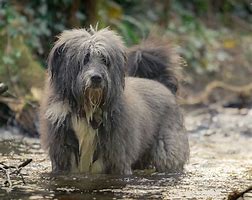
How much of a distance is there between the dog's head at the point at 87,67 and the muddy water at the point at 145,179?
0.82 metres

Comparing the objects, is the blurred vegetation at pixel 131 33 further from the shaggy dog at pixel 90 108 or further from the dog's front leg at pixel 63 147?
the dog's front leg at pixel 63 147

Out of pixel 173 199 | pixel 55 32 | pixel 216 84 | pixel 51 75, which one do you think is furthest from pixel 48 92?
pixel 216 84

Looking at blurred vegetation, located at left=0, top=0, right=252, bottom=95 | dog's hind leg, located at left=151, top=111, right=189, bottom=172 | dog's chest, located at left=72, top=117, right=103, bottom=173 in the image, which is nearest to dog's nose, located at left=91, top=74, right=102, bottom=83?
dog's chest, located at left=72, top=117, right=103, bottom=173

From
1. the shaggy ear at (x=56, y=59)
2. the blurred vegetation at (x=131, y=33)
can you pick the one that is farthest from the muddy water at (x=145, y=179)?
the blurred vegetation at (x=131, y=33)

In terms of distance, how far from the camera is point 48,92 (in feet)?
26.6

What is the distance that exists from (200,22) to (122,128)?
44.7 feet

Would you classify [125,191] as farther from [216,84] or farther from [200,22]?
[200,22]

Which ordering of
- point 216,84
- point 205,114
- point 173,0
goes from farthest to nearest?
1. point 173,0
2. point 216,84
3. point 205,114

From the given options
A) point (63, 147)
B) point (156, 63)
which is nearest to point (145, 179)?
point (63, 147)

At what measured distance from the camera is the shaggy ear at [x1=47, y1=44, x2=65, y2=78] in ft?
26.0

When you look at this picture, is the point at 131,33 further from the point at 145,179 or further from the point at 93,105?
the point at 93,105

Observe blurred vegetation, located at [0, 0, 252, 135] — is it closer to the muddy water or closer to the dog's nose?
the muddy water

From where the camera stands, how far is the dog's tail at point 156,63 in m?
9.72

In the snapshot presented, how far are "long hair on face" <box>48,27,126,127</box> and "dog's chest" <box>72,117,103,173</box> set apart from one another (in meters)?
0.13
